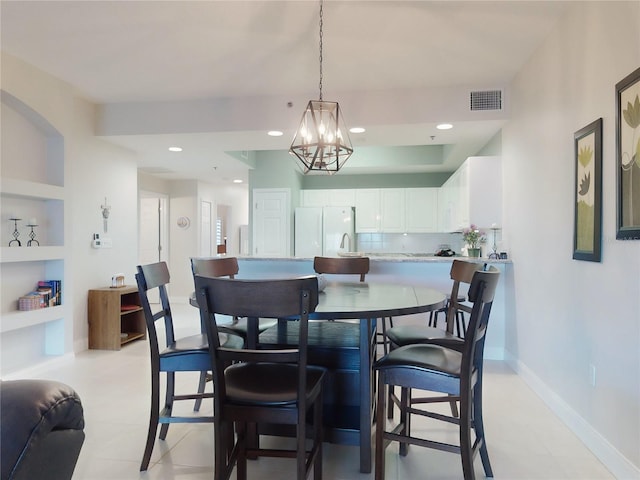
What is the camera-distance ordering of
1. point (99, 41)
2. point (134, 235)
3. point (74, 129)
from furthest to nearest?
point (134, 235), point (74, 129), point (99, 41)

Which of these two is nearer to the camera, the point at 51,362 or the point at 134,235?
the point at 51,362

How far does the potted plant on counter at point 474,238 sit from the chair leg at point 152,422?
10.9ft

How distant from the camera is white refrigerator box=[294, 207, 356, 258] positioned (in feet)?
21.9

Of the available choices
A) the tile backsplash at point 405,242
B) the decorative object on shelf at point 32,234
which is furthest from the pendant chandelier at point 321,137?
the tile backsplash at point 405,242

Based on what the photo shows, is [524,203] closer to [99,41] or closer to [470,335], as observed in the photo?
[470,335]

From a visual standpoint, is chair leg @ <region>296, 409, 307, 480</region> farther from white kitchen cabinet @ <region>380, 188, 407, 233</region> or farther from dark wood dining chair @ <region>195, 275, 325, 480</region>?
white kitchen cabinet @ <region>380, 188, 407, 233</region>

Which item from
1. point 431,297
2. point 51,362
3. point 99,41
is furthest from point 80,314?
point 431,297

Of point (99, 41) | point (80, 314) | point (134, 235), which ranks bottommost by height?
point (80, 314)

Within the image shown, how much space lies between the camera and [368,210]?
6996 mm

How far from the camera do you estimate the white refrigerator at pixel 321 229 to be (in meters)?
6.67

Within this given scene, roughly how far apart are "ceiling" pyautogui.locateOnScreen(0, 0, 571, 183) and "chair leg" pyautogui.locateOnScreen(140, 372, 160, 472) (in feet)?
7.37

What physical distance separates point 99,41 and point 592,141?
131 inches

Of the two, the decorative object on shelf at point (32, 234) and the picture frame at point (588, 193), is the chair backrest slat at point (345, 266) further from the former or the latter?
the decorative object on shelf at point (32, 234)

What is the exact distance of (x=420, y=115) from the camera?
385 centimetres
